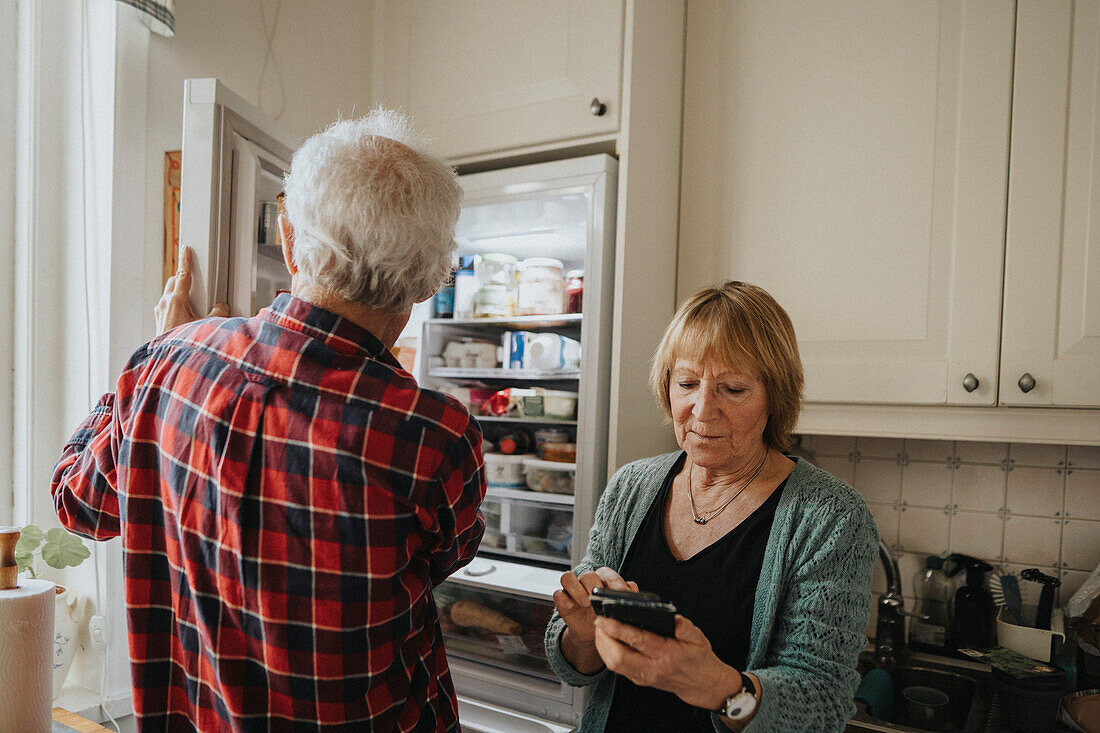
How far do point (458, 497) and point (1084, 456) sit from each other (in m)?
1.55

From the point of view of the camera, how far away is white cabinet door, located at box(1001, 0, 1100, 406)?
51.8 inches

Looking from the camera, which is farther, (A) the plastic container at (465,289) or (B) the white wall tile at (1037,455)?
(A) the plastic container at (465,289)

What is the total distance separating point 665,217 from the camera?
1.69m

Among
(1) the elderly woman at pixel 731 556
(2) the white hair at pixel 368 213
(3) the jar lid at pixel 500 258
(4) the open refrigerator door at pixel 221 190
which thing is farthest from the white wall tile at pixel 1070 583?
(4) the open refrigerator door at pixel 221 190

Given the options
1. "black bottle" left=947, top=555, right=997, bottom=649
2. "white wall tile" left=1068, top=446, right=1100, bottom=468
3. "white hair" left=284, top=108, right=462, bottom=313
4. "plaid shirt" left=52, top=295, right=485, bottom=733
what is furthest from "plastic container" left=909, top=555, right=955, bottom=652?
"white hair" left=284, top=108, right=462, bottom=313

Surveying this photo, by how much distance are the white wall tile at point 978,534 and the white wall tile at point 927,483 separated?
0.18ft

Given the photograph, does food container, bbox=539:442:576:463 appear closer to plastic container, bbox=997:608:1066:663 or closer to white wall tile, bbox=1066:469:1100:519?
plastic container, bbox=997:608:1066:663

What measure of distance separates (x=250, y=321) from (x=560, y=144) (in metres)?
1.09

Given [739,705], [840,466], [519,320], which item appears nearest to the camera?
[739,705]

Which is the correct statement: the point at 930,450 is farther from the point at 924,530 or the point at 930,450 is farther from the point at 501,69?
the point at 501,69

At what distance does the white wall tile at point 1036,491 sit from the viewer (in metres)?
1.62

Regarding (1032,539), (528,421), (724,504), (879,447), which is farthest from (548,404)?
(1032,539)

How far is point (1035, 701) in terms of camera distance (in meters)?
1.32

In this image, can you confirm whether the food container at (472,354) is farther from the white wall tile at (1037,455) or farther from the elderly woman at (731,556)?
the white wall tile at (1037,455)
